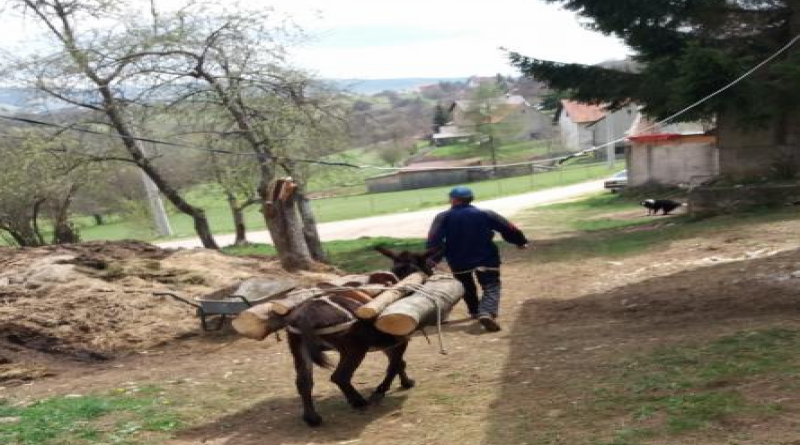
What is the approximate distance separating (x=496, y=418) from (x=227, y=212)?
205ft

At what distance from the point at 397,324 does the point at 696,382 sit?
2.16 metres

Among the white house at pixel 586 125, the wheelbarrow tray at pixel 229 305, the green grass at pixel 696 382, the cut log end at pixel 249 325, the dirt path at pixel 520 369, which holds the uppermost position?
the white house at pixel 586 125

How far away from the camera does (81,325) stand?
33.0 ft

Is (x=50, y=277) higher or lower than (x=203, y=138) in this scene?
lower

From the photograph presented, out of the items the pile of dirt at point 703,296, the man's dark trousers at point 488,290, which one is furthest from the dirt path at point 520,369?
the man's dark trousers at point 488,290

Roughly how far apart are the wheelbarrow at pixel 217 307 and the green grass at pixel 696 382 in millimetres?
5068

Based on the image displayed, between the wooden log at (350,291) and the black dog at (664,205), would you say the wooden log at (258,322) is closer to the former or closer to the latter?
the wooden log at (350,291)

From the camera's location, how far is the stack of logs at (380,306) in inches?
224

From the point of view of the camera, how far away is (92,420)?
A: 6.21 m

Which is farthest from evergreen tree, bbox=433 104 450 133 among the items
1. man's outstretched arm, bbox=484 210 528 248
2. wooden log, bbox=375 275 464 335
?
wooden log, bbox=375 275 464 335

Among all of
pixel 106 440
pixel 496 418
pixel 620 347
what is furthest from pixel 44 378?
pixel 620 347

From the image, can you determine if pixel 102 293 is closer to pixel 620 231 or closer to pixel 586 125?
pixel 620 231

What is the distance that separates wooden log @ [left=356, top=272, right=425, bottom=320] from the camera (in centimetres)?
574

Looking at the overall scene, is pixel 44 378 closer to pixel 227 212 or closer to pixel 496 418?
pixel 496 418
